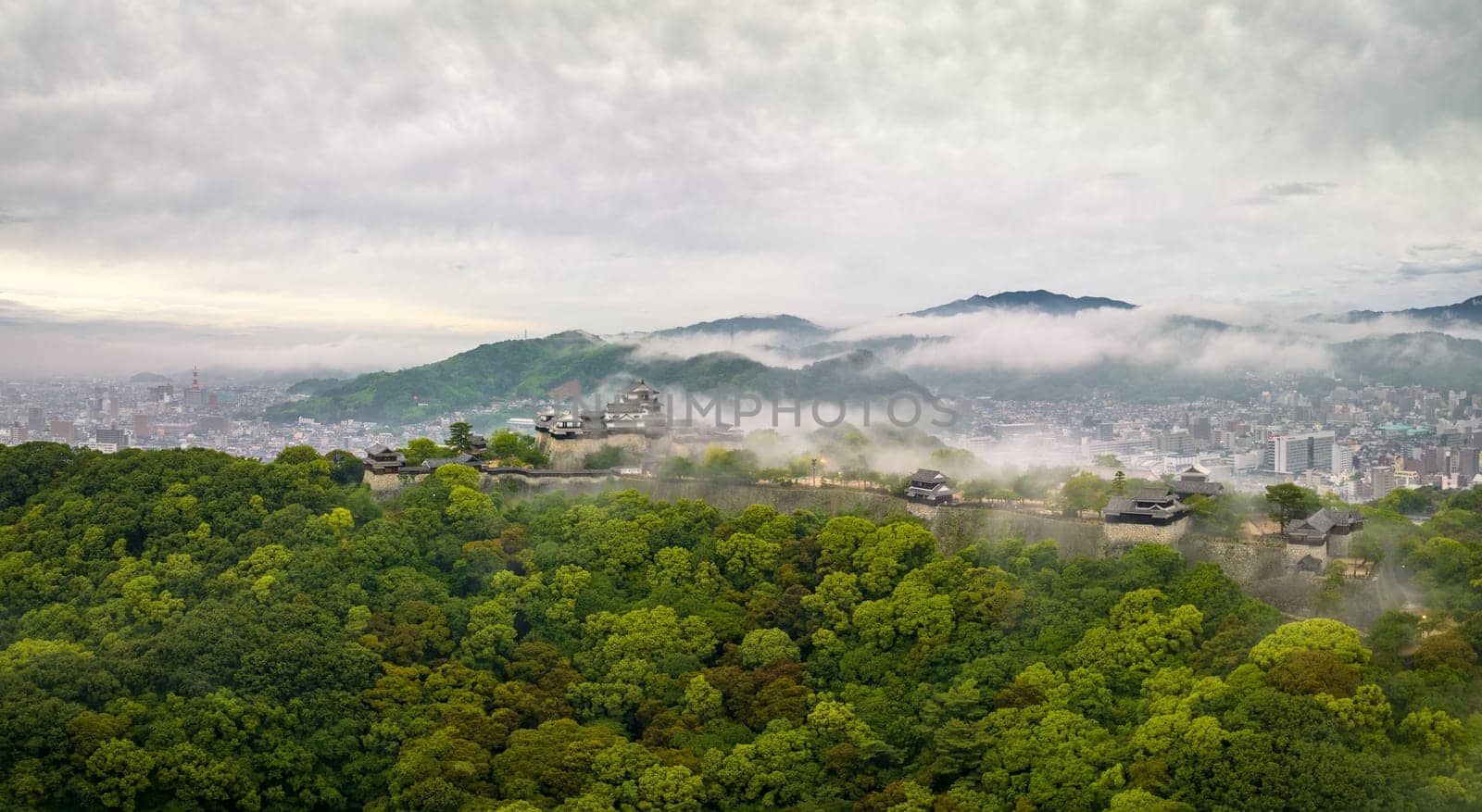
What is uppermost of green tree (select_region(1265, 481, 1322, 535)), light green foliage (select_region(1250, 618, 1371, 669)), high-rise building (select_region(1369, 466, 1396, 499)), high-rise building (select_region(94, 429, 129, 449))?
high-rise building (select_region(94, 429, 129, 449))

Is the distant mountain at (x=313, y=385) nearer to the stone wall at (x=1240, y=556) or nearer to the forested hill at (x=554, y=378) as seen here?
the forested hill at (x=554, y=378)

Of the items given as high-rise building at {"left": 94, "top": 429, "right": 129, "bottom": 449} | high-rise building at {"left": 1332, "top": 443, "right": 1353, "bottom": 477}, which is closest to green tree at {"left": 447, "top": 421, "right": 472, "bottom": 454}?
high-rise building at {"left": 94, "top": 429, "right": 129, "bottom": 449}

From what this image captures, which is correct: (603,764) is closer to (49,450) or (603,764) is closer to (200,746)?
(200,746)

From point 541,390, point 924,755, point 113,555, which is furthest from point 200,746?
point 541,390

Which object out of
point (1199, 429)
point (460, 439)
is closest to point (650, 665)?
point (460, 439)

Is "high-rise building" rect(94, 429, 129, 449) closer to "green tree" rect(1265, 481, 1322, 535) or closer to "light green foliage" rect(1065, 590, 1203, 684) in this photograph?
"light green foliage" rect(1065, 590, 1203, 684)

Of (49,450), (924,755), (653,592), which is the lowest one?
→ (924,755)

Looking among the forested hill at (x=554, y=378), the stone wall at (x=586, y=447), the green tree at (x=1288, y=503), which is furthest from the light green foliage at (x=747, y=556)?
the forested hill at (x=554, y=378)
